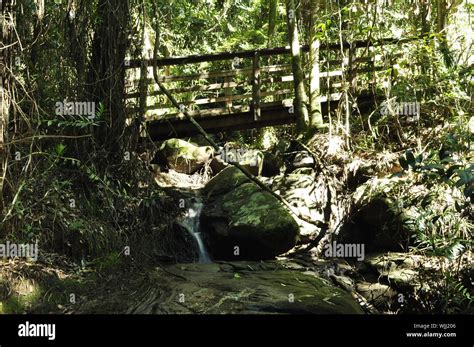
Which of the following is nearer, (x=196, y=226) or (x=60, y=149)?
(x=60, y=149)

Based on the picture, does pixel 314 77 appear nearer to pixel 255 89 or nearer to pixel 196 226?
pixel 255 89

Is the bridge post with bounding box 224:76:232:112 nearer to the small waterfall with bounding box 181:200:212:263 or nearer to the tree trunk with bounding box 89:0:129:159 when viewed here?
the small waterfall with bounding box 181:200:212:263

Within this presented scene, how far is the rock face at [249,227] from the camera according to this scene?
735cm

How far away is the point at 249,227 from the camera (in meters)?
7.34

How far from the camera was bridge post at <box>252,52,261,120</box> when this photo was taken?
33.6 feet

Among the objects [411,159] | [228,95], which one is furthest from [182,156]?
[411,159]

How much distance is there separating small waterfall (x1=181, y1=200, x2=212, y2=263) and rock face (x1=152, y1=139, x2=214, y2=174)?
2106 mm

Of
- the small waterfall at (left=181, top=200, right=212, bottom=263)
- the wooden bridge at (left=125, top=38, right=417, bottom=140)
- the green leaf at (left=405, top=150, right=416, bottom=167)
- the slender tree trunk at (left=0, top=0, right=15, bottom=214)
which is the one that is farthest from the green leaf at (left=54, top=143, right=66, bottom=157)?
the green leaf at (left=405, top=150, right=416, bottom=167)

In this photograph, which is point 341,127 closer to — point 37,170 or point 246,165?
point 246,165

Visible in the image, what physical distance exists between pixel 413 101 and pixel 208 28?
25.4 ft

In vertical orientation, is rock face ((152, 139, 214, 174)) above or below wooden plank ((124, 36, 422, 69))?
below

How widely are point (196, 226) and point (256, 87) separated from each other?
3.56 m

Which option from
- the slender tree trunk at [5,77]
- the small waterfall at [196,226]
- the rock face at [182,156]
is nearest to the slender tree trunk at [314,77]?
the rock face at [182,156]

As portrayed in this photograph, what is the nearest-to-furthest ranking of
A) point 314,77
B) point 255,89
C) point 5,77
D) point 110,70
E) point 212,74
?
point 5,77
point 110,70
point 314,77
point 212,74
point 255,89
